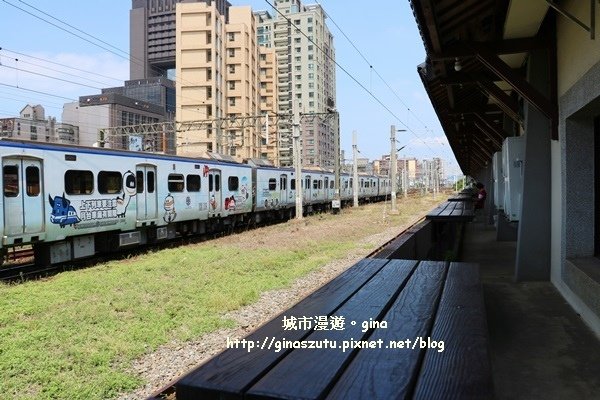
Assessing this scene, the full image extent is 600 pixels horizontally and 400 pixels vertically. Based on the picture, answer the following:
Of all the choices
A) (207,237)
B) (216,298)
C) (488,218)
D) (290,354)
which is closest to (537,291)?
(216,298)

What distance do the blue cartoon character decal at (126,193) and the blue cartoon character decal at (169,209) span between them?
1517 mm

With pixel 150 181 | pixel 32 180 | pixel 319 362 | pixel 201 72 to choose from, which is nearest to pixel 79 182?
pixel 32 180

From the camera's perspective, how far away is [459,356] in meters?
2.12

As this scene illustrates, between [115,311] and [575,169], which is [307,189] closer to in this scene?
[115,311]

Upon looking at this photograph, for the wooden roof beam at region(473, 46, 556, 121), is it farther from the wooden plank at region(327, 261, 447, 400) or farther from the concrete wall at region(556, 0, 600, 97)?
the wooden plank at region(327, 261, 447, 400)

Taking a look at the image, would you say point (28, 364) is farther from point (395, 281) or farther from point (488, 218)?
point (488, 218)

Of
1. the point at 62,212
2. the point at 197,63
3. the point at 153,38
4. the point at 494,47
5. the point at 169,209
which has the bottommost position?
the point at 169,209

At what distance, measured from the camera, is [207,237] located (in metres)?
16.9

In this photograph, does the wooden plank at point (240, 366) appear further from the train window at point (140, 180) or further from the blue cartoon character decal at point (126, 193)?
the train window at point (140, 180)

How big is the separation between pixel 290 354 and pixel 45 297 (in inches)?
249

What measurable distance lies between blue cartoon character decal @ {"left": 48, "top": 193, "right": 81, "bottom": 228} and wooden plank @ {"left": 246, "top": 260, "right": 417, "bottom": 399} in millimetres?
8412

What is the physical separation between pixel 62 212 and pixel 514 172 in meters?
8.34

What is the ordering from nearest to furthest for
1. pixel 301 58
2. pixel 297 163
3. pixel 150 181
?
pixel 150 181
pixel 297 163
pixel 301 58

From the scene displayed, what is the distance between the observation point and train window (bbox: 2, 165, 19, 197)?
29.0 feet
